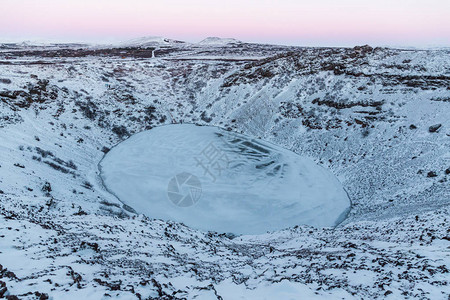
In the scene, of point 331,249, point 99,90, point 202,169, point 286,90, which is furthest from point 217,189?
point 99,90

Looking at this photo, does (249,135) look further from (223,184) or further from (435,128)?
(435,128)

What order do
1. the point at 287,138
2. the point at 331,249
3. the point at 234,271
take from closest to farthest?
the point at 234,271
the point at 331,249
the point at 287,138

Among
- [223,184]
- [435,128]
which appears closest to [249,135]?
[223,184]

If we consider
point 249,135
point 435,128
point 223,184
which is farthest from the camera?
point 249,135

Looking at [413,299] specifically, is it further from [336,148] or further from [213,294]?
[336,148]

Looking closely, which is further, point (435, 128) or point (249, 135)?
point (249, 135)

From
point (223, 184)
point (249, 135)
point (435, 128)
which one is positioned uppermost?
point (435, 128)

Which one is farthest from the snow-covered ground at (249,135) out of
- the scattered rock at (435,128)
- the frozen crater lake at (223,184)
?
the frozen crater lake at (223,184)
